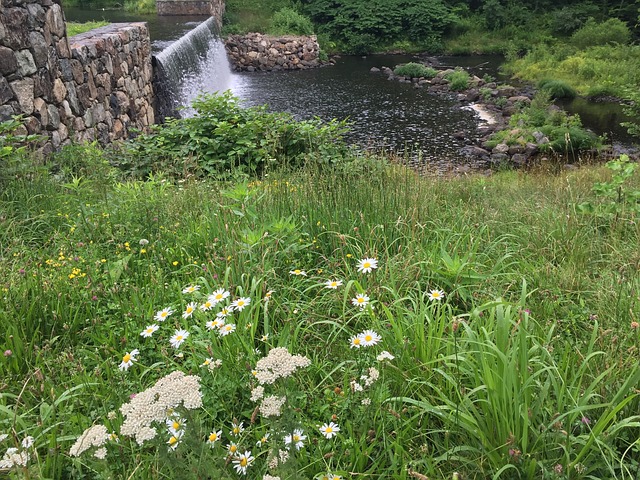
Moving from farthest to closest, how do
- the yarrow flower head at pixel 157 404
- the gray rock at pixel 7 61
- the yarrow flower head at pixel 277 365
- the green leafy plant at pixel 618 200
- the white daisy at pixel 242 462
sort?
the gray rock at pixel 7 61
the green leafy plant at pixel 618 200
the white daisy at pixel 242 462
the yarrow flower head at pixel 277 365
the yarrow flower head at pixel 157 404

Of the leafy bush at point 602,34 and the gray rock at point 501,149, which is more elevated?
the leafy bush at point 602,34

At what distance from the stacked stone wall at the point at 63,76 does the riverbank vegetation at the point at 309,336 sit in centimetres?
124

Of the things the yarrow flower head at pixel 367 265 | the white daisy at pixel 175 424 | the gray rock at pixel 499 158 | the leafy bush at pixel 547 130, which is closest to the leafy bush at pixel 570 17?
the leafy bush at pixel 547 130

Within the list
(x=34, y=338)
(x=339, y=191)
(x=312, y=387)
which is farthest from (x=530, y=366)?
(x=34, y=338)

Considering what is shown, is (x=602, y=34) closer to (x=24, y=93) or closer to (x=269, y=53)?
(x=269, y=53)

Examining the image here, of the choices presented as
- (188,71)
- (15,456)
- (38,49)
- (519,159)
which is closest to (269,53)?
(188,71)

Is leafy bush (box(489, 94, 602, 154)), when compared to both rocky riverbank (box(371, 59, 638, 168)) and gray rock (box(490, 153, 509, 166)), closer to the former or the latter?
rocky riverbank (box(371, 59, 638, 168))

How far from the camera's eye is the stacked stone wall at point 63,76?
15.9ft

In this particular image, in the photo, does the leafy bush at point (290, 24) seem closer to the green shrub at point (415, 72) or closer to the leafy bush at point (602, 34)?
the green shrub at point (415, 72)

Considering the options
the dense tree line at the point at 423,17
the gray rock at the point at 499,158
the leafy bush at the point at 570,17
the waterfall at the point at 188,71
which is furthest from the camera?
the dense tree line at the point at 423,17

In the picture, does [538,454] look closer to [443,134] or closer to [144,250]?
[144,250]

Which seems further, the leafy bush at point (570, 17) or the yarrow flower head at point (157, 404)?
the leafy bush at point (570, 17)

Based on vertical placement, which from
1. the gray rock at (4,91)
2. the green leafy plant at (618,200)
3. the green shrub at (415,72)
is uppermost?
the gray rock at (4,91)

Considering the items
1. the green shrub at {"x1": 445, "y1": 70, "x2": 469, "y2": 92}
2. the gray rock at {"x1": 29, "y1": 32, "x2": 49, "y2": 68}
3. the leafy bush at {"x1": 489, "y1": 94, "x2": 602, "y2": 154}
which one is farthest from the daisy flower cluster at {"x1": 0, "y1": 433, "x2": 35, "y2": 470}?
the green shrub at {"x1": 445, "y1": 70, "x2": 469, "y2": 92}
